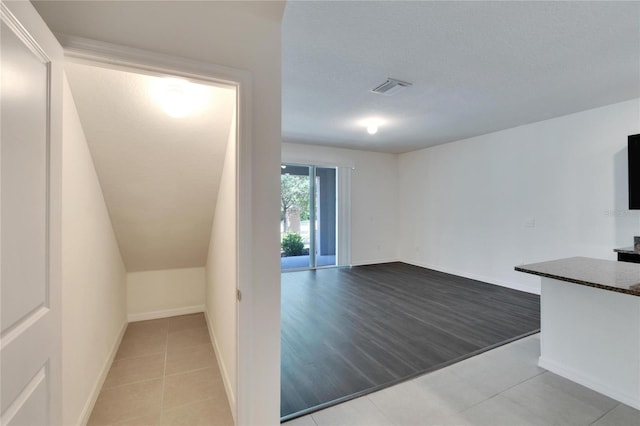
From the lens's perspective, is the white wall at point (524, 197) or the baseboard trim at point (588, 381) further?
the white wall at point (524, 197)

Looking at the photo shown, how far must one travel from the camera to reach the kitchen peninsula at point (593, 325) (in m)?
1.86

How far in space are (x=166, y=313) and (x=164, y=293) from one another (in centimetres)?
25

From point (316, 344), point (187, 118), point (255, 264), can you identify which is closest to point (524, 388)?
point (316, 344)

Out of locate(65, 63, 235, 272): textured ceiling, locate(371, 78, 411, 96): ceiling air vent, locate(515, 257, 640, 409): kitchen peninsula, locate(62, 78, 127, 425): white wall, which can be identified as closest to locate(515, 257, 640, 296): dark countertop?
locate(515, 257, 640, 409): kitchen peninsula

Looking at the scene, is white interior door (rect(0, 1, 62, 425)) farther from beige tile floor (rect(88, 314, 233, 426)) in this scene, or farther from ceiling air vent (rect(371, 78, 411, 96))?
ceiling air vent (rect(371, 78, 411, 96))

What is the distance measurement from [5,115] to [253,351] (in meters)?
1.34

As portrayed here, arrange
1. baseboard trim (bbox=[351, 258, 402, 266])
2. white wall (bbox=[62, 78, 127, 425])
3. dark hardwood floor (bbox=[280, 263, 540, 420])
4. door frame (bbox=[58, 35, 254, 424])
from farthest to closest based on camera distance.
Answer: baseboard trim (bbox=[351, 258, 402, 266]) → dark hardwood floor (bbox=[280, 263, 540, 420]) → white wall (bbox=[62, 78, 127, 425]) → door frame (bbox=[58, 35, 254, 424])

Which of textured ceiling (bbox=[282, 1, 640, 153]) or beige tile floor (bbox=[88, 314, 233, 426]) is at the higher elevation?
textured ceiling (bbox=[282, 1, 640, 153])

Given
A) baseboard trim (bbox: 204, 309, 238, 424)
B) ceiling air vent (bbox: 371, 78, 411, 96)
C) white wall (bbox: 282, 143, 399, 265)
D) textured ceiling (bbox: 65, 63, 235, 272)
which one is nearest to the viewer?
textured ceiling (bbox: 65, 63, 235, 272)

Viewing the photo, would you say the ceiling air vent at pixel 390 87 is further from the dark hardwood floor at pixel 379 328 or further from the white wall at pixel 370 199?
the white wall at pixel 370 199

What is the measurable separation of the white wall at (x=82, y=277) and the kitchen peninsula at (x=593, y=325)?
10.2 feet

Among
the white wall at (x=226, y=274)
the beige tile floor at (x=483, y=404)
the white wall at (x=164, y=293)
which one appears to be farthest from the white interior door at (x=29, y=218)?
the white wall at (x=164, y=293)

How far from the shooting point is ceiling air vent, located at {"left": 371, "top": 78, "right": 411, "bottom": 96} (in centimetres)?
274

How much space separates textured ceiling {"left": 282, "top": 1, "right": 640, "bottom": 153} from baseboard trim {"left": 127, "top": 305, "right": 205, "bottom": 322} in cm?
280
